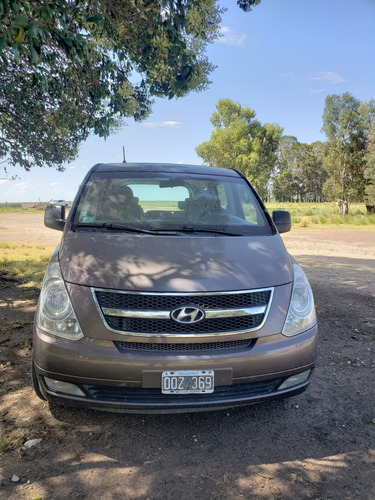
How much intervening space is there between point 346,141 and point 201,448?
1209 inches

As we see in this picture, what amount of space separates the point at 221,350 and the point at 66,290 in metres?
1.10

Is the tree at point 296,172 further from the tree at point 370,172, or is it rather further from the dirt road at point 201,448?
the dirt road at point 201,448

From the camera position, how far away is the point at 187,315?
241 centimetres

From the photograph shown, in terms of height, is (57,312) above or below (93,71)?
below

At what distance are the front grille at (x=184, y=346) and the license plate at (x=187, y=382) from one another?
137 mm

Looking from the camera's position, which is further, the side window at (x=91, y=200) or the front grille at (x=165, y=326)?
the side window at (x=91, y=200)

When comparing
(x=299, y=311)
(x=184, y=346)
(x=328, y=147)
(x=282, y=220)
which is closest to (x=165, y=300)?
(x=184, y=346)

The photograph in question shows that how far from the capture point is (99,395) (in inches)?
94.3

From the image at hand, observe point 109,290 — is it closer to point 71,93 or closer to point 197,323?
point 197,323

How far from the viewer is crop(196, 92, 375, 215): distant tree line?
28.5m

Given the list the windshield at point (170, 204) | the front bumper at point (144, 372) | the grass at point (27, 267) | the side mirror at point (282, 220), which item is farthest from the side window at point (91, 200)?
the grass at point (27, 267)

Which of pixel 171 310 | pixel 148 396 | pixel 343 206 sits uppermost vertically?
pixel 171 310

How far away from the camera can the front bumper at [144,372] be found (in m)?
2.31

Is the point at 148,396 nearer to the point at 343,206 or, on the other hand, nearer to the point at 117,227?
the point at 117,227
